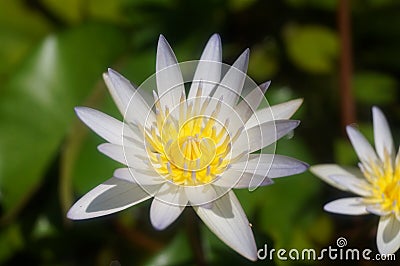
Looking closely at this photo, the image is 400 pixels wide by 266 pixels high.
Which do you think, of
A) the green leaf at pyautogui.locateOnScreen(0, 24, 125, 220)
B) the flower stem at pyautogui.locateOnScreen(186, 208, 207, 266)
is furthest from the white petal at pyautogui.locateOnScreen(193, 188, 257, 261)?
the green leaf at pyautogui.locateOnScreen(0, 24, 125, 220)

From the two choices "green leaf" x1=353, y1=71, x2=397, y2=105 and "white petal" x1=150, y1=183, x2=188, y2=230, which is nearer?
"white petal" x1=150, y1=183, x2=188, y2=230

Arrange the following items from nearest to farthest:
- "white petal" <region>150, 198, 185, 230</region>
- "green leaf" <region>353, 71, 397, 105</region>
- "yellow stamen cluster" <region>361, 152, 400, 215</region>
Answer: "white petal" <region>150, 198, 185, 230</region>
"yellow stamen cluster" <region>361, 152, 400, 215</region>
"green leaf" <region>353, 71, 397, 105</region>

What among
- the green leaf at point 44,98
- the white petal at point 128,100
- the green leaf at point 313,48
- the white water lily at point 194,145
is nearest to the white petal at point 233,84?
the white water lily at point 194,145

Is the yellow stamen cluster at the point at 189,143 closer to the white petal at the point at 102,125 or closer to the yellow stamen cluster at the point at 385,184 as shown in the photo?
the white petal at the point at 102,125

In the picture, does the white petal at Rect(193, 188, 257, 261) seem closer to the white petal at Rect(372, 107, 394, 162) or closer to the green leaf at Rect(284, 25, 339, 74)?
the white petal at Rect(372, 107, 394, 162)

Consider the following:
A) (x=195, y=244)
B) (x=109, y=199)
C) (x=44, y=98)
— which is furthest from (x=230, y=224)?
(x=44, y=98)

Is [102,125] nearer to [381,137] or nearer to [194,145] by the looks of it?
[194,145]

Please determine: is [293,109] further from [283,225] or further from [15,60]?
[15,60]
